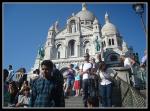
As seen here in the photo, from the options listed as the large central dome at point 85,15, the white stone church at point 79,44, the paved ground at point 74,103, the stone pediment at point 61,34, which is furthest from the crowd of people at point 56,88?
the large central dome at point 85,15

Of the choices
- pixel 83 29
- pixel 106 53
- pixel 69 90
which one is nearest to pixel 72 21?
pixel 83 29

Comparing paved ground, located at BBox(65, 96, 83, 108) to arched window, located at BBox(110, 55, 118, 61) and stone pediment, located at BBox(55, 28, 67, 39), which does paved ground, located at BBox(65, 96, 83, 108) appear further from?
stone pediment, located at BBox(55, 28, 67, 39)

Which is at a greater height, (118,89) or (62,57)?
(62,57)

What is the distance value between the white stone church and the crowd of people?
1017 inches

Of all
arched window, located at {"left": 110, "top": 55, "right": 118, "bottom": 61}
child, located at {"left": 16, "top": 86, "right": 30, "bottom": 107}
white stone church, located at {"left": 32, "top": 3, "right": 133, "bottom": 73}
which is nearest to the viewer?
child, located at {"left": 16, "top": 86, "right": 30, "bottom": 107}

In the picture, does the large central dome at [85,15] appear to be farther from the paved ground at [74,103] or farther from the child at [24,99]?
the child at [24,99]

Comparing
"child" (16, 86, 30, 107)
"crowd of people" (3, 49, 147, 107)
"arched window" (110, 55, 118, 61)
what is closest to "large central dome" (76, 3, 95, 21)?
"arched window" (110, 55, 118, 61)

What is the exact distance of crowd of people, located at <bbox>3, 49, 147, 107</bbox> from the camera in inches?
197

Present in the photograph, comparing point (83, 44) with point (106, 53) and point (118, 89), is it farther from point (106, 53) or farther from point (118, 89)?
point (118, 89)

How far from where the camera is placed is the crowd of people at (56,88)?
500cm

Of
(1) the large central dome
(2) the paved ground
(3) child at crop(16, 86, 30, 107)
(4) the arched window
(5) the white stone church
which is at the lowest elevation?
(2) the paved ground

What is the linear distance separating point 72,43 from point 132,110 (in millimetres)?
35414

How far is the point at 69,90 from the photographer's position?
9.66 metres

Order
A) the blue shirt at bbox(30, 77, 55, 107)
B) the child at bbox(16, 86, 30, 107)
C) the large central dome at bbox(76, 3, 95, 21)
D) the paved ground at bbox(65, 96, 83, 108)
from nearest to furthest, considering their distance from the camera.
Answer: the blue shirt at bbox(30, 77, 55, 107)
the child at bbox(16, 86, 30, 107)
the paved ground at bbox(65, 96, 83, 108)
the large central dome at bbox(76, 3, 95, 21)
